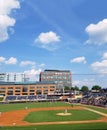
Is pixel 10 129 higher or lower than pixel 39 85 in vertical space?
lower

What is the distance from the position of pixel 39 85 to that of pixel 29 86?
7021mm

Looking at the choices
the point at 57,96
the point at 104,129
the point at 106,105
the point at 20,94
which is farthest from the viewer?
the point at 20,94

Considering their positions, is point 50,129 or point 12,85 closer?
point 50,129

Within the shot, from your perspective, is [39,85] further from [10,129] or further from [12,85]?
[10,129]

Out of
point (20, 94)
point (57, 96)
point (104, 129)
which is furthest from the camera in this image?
point (20, 94)

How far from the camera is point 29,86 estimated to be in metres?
160

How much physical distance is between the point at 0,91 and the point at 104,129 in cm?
12999

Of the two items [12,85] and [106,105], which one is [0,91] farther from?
[106,105]

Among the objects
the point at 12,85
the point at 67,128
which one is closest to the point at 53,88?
the point at 12,85

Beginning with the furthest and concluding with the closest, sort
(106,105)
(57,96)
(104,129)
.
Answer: (57,96) → (106,105) → (104,129)

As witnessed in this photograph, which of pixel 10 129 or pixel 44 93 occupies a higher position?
pixel 44 93

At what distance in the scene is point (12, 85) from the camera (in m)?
158

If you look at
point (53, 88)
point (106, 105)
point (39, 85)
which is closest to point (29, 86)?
point (39, 85)

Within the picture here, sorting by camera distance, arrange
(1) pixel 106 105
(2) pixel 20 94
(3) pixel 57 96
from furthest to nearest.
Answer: (2) pixel 20 94 → (3) pixel 57 96 → (1) pixel 106 105
